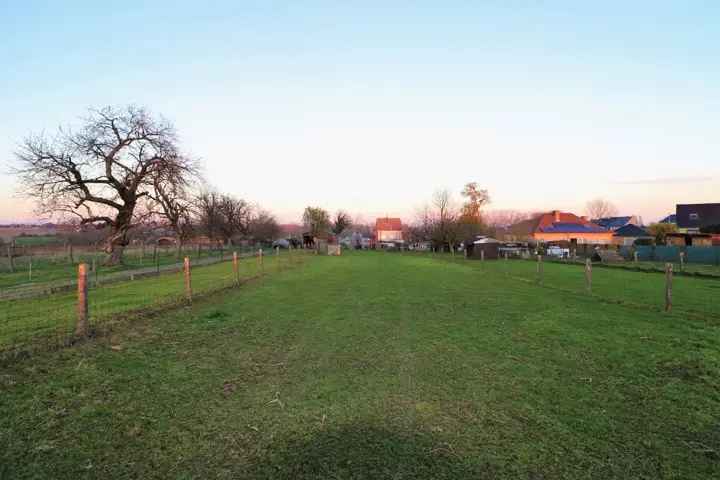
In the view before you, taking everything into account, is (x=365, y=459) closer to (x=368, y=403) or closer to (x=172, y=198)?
(x=368, y=403)

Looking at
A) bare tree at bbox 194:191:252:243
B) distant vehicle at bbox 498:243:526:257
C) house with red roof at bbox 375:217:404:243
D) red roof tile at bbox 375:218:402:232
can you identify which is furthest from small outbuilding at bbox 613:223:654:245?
bare tree at bbox 194:191:252:243

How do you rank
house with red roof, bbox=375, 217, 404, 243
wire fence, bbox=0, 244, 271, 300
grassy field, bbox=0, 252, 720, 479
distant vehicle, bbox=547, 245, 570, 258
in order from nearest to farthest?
grassy field, bbox=0, 252, 720, 479
wire fence, bbox=0, 244, 271, 300
distant vehicle, bbox=547, 245, 570, 258
house with red roof, bbox=375, 217, 404, 243

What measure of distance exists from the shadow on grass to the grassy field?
1cm

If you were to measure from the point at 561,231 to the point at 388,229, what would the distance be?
46.6 m

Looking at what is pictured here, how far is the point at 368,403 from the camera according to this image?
13.3ft

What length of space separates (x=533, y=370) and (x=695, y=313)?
7525mm

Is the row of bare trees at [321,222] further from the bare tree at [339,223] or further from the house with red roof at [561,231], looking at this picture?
the house with red roof at [561,231]

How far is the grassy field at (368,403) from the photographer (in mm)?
2994

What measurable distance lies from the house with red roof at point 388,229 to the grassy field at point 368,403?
326ft

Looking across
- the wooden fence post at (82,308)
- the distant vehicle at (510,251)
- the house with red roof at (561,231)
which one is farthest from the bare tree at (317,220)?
the wooden fence post at (82,308)

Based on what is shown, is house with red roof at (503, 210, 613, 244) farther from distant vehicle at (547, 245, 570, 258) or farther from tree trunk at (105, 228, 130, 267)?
tree trunk at (105, 228, 130, 267)

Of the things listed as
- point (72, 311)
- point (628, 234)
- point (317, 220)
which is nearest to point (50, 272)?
point (72, 311)

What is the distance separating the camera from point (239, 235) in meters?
73.6

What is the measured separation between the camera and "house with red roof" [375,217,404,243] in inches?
4220
